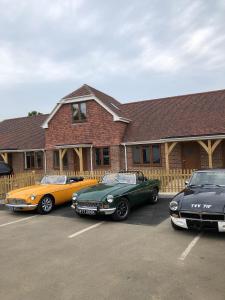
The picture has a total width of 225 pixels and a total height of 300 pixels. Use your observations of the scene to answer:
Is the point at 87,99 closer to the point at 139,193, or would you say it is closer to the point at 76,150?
the point at 76,150

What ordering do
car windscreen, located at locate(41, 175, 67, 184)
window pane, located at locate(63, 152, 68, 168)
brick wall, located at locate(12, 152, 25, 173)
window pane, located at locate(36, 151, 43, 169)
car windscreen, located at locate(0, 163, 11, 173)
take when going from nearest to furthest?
car windscreen, located at locate(41, 175, 67, 184) → car windscreen, located at locate(0, 163, 11, 173) → window pane, located at locate(63, 152, 68, 168) → window pane, located at locate(36, 151, 43, 169) → brick wall, located at locate(12, 152, 25, 173)

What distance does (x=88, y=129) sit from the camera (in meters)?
20.1

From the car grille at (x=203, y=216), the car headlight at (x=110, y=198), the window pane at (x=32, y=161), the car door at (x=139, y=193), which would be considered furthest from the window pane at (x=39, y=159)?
the car grille at (x=203, y=216)

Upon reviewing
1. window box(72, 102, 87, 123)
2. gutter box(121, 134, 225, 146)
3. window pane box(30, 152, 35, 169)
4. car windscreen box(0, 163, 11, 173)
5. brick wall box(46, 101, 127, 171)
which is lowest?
car windscreen box(0, 163, 11, 173)

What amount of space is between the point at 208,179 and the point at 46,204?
5.67 m

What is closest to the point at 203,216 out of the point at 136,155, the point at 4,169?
the point at 136,155

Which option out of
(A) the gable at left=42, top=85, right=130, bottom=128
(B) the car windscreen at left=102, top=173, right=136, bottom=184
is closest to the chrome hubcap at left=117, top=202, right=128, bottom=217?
(B) the car windscreen at left=102, top=173, right=136, bottom=184

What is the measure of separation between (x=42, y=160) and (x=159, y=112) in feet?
33.0

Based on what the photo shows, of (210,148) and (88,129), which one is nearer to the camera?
(210,148)

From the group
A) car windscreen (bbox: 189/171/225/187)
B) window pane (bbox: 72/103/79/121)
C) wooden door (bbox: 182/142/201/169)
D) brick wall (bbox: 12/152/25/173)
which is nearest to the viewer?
car windscreen (bbox: 189/171/225/187)

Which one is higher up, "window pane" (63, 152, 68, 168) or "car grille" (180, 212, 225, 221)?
"window pane" (63, 152, 68, 168)

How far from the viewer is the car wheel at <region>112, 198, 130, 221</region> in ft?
26.9

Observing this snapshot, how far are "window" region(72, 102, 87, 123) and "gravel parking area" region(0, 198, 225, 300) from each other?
42.7 ft

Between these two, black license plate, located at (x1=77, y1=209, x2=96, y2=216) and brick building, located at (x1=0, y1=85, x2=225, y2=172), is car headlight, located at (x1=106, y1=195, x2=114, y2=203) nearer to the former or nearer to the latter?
black license plate, located at (x1=77, y1=209, x2=96, y2=216)
